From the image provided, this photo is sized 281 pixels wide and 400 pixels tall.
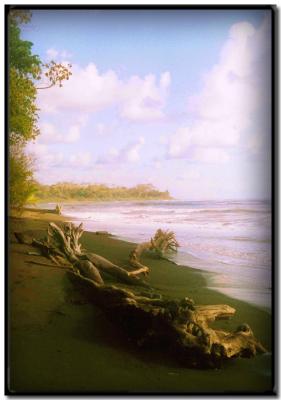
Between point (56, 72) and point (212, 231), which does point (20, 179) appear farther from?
point (212, 231)

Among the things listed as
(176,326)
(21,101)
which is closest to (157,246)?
(176,326)

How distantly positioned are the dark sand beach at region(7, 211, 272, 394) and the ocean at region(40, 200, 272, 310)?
0.21ft

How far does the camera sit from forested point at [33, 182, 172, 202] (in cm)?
260

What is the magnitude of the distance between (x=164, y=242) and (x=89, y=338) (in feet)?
2.19

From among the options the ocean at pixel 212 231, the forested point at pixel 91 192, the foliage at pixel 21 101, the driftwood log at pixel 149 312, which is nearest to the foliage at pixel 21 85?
the foliage at pixel 21 101

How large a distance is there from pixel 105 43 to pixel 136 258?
1249 mm

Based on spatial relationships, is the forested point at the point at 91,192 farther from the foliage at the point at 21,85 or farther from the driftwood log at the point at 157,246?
the foliage at the point at 21,85

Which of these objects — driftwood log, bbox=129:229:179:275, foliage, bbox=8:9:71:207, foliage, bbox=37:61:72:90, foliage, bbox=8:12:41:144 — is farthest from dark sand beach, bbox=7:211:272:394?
foliage, bbox=37:61:72:90

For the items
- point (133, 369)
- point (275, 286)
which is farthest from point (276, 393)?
point (133, 369)

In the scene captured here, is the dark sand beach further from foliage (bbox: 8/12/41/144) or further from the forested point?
foliage (bbox: 8/12/41/144)

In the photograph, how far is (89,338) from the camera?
2.49 metres

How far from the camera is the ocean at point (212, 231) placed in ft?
8.48

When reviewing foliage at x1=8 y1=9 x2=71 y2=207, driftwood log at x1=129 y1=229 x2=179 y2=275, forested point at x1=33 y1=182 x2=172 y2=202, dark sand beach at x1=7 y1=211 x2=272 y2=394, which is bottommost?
dark sand beach at x1=7 y1=211 x2=272 y2=394

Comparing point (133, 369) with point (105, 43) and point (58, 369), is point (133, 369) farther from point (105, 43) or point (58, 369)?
point (105, 43)
